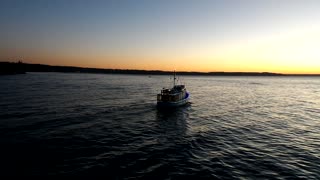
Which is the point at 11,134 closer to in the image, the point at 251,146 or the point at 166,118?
the point at 166,118

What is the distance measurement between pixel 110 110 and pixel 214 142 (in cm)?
2584

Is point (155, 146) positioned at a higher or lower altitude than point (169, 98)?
lower

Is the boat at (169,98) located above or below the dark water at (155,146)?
above

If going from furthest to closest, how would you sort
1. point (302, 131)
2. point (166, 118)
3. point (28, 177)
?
1. point (166, 118)
2. point (302, 131)
3. point (28, 177)

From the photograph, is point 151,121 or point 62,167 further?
point 151,121

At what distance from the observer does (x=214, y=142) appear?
29203mm

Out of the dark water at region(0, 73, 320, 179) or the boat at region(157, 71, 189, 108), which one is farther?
the boat at region(157, 71, 189, 108)

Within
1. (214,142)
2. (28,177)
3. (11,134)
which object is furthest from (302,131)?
(11,134)

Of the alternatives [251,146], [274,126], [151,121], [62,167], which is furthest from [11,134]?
[274,126]

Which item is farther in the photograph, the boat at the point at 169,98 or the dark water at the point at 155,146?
the boat at the point at 169,98

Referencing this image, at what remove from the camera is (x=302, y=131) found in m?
36.6

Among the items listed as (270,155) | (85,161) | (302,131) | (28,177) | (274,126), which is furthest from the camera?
(274,126)

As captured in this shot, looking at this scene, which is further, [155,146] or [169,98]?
[169,98]

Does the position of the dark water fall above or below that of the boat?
below
